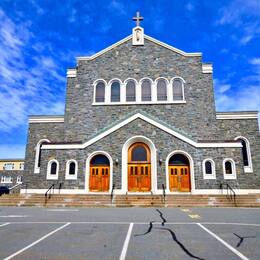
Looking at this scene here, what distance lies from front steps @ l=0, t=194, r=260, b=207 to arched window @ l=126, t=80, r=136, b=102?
9335mm

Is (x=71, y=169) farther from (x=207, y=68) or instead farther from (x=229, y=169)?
(x=207, y=68)

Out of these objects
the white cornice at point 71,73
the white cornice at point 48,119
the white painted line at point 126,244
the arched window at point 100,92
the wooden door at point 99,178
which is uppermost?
the white cornice at point 71,73

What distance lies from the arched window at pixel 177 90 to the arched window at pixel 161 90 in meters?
0.75

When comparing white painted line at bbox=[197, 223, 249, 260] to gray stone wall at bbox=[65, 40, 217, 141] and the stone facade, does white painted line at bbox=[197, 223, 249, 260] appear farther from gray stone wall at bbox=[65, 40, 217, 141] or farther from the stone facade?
gray stone wall at bbox=[65, 40, 217, 141]

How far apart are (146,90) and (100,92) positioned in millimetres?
4157

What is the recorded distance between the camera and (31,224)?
27.3 feet

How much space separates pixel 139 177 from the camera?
17.5 m

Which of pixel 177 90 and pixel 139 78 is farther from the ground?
pixel 139 78

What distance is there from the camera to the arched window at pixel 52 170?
695 inches

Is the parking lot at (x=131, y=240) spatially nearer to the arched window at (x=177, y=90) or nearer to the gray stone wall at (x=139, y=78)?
the gray stone wall at (x=139, y=78)

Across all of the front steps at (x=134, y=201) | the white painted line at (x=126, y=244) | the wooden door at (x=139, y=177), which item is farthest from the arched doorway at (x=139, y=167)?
the white painted line at (x=126, y=244)

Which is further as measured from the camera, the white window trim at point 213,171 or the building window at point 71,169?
the building window at point 71,169

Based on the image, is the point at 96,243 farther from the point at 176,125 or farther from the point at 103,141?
the point at 176,125

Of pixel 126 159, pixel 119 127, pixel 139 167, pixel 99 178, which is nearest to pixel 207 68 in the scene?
pixel 119 127
